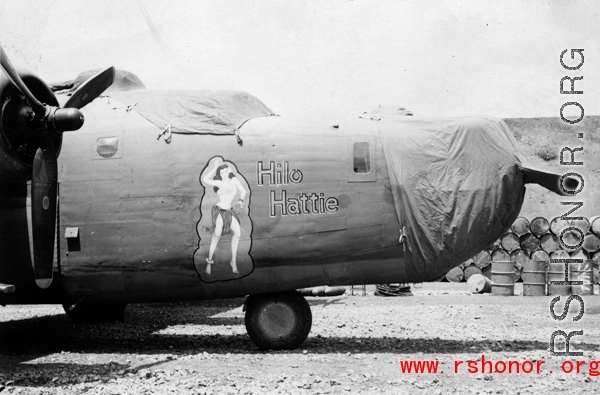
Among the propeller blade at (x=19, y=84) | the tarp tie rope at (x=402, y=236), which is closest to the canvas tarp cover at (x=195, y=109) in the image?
the propeller blade at (x=19, y=84)

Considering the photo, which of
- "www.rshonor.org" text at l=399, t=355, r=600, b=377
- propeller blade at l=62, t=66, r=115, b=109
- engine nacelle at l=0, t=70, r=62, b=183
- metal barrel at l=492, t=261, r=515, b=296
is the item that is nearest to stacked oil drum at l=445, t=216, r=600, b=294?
metal barrel at l=492, t=261, r=515, b=296

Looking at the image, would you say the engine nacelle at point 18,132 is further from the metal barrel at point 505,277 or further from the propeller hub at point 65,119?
the metal barrel at point 505,277

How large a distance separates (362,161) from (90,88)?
4.19 metres

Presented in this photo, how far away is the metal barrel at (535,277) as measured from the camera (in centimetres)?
2191

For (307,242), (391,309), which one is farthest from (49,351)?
(391,309)

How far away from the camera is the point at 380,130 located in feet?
36.5

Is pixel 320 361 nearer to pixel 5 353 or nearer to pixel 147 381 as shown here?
pixel 147 381

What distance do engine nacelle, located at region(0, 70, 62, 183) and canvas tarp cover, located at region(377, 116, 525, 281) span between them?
509 centimetres

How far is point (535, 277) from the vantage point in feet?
72.0

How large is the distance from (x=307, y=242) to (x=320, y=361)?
179cm

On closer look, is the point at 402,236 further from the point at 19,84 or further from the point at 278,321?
the point at 19,84

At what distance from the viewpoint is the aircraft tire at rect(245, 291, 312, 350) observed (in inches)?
432

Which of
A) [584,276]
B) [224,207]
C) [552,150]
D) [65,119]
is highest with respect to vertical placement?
[552,150]

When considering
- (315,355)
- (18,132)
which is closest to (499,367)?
(315,355)
